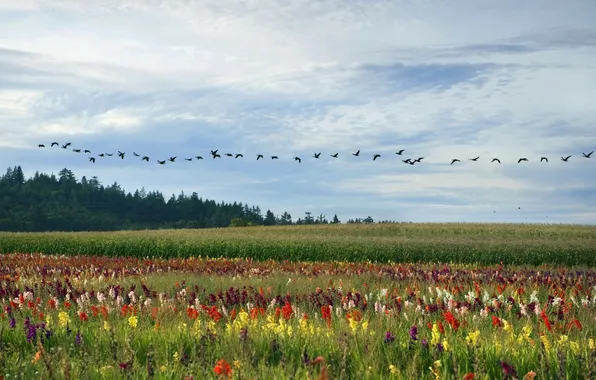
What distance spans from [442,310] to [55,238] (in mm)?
35380

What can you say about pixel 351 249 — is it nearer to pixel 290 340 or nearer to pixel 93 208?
pixel 290 340

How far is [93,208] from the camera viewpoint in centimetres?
14712

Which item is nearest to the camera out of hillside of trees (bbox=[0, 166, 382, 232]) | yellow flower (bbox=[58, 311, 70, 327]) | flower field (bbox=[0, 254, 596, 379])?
flower field (bbox=[0, 254, 596, 379])

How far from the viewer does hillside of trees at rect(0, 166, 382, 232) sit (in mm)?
118562

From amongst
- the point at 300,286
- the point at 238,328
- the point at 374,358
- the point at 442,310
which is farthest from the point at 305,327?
the point at 300,286

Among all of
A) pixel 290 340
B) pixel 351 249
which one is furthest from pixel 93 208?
pixel 290 340

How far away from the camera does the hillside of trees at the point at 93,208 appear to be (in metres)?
119

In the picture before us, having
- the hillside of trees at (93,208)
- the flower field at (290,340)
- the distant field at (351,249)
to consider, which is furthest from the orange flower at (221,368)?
the hillside of trees at (93,208)

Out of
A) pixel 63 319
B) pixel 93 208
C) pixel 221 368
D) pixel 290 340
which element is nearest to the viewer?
pixel 221 368

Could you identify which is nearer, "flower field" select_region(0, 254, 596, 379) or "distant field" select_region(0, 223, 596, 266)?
"flower field" select_region(0, 254, 596, 379)

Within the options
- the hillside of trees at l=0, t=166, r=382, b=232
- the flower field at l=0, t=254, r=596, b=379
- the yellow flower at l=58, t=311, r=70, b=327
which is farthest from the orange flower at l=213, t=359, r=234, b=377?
the hillside of trees at l=0, t=166, r=382, b=232

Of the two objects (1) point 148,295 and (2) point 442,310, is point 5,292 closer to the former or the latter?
(1) point 148,295

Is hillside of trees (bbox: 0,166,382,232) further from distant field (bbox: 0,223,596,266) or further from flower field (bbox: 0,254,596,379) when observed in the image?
flower field (bbox: 0,254,596,379)

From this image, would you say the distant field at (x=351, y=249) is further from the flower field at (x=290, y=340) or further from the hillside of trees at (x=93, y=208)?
the hillside of trees at (x=93, y=208)
